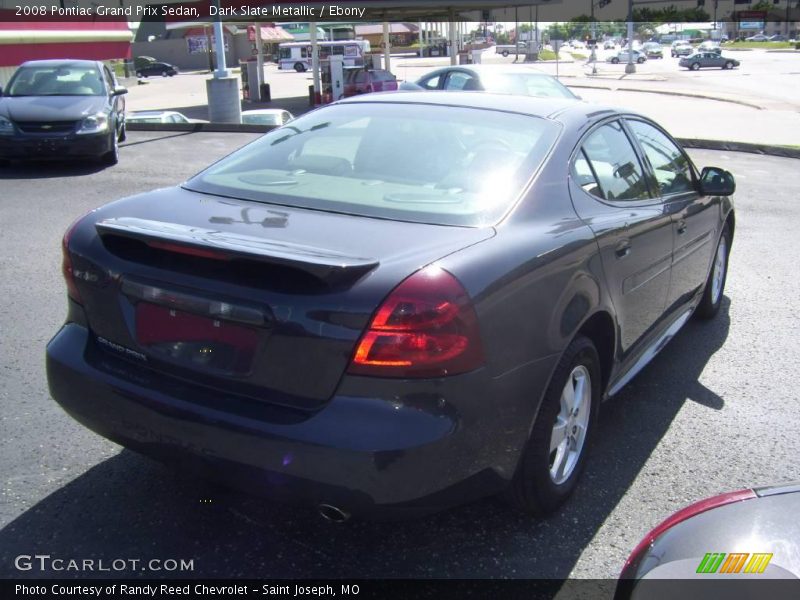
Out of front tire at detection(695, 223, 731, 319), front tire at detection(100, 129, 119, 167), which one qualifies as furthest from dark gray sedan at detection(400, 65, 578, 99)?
front tire at detection(695, 223, 731, 319)

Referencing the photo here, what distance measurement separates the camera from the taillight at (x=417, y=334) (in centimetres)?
250

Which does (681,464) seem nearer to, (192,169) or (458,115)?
(458,115)

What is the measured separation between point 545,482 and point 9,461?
2249 millimetres

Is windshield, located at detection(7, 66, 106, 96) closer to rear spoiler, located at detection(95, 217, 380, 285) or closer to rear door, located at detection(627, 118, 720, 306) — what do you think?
rear door, located at detection(627, 118, 720, 306)

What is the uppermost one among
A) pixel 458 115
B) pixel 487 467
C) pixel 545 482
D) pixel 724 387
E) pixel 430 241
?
pixel 458 115

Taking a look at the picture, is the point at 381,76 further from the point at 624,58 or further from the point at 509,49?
the point at 509,49

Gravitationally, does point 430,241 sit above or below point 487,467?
above

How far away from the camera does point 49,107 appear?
37.7 feet

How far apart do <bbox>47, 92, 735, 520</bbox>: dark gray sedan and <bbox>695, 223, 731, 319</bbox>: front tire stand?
1.86 metres

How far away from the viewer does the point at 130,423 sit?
9.18 ft

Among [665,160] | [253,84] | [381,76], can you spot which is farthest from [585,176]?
[253,84]

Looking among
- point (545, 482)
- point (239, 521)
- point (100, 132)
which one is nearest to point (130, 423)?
point (239, 521)

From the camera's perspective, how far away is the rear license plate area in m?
2.63

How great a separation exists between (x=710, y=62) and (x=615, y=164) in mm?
61888
